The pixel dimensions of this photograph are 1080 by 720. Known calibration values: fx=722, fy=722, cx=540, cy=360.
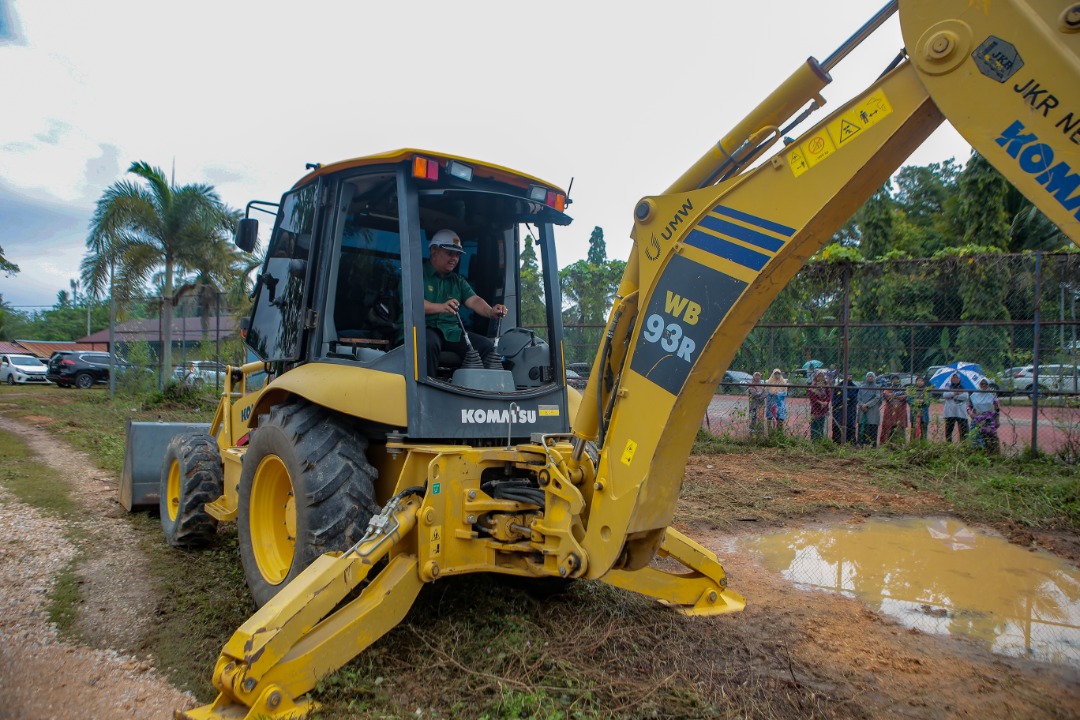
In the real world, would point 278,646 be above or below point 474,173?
below

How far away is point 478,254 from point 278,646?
2.60 metres

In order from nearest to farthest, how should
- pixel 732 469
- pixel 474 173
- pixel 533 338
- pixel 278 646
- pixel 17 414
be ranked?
pixel 278 646 < pixel 474 173 < pixel 533 338 < pixel 732 469 < pixel 17 414

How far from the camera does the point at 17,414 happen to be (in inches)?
605

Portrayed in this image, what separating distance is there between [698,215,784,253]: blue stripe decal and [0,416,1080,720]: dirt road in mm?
1961

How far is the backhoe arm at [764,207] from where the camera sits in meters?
1.91

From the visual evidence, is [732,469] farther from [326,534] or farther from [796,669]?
[326,534]

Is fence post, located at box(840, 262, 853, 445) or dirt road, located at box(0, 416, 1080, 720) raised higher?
fence post, located at box(840, 262, 853, 445)

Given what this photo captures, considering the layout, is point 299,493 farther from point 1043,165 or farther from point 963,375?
point 963,375

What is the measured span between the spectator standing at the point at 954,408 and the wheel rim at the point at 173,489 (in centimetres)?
911

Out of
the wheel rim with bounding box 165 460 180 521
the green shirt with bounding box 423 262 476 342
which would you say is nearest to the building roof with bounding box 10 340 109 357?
the wheel rim with bounding box 165 460 180 521

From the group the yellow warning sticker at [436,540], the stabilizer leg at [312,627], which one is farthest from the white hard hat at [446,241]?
the yellow warning sticker at [436,540]

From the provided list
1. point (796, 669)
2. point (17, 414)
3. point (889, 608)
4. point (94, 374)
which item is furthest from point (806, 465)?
point (94, 374)

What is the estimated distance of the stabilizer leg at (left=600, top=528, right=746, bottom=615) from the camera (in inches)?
153

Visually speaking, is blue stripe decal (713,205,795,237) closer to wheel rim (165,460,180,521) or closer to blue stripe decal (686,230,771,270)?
blue stripe decal (686,230,771,270)
